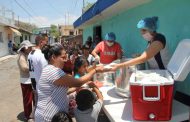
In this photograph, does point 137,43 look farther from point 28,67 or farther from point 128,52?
point 28,67

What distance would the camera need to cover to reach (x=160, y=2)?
448cm

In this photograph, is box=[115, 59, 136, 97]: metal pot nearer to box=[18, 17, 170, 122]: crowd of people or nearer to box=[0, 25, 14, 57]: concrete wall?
box=[18, 17, 170, 122]: crowd of people

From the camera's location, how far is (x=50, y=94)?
2846 mm

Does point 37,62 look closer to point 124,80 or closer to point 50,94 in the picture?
point 50,94

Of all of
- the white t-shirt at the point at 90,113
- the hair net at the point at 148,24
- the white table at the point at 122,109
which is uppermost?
the hair net at the point at 148,24

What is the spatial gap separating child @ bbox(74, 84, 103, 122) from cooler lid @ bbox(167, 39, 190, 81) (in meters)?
0.89

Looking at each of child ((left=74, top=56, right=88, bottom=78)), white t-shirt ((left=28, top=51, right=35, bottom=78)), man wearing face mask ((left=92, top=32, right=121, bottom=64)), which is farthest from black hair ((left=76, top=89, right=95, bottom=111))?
man wearing face mask ((left=92, top=32, right=121, bottom=64))

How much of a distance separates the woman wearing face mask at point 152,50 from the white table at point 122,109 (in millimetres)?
388

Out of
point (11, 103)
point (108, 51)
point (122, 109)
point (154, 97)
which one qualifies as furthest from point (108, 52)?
point (11, 103)

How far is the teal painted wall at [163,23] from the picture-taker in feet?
11.4

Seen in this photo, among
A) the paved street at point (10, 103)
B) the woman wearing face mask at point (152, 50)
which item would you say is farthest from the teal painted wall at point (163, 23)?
the paved street at point (10, 103)

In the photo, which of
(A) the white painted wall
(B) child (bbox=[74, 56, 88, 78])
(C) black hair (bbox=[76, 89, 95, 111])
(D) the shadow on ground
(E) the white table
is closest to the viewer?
(E) the white table

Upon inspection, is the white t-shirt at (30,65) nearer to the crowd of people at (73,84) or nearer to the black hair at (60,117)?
the crowd of people at (73,84)

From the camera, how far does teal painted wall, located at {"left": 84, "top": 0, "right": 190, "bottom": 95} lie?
347 centimetres
